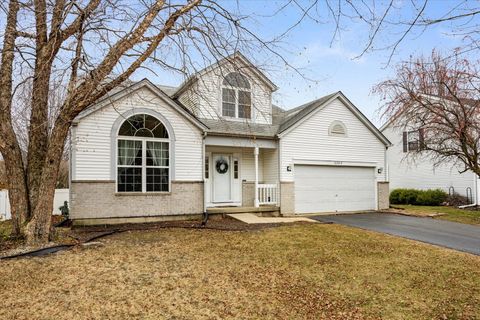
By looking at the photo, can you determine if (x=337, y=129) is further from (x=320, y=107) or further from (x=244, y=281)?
(x=244, y=281)

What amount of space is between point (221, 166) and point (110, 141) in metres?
4.77

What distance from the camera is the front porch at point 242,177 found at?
1395 cm

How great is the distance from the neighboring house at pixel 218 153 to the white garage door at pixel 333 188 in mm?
44

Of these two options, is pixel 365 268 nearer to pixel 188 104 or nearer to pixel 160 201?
pixel 160 201

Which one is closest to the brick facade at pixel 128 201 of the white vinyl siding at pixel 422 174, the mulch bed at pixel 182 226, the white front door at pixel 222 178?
the mulch bed at pixel 182 226

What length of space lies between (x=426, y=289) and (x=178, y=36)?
7.05 m

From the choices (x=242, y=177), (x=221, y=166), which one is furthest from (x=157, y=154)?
(x=242, y=177)

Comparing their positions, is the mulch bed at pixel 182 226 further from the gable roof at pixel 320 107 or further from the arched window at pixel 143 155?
the gable roof at pixel 320 107

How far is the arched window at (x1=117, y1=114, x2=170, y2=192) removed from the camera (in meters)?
11.5

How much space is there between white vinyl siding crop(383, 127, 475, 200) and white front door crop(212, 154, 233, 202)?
10574mm

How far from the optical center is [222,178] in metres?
14.4

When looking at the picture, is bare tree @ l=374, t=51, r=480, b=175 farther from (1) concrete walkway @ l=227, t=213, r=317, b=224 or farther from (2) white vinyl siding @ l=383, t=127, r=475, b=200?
(1) concrete walkway @ l=227, t=213, r=317, b=224

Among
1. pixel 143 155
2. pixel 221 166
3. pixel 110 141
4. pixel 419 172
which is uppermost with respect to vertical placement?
pixel 110 141

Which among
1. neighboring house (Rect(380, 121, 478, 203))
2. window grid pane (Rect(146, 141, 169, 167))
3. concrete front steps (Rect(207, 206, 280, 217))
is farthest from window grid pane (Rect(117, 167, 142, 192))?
neighboring house (Rect(380, 121, 478, 203))
